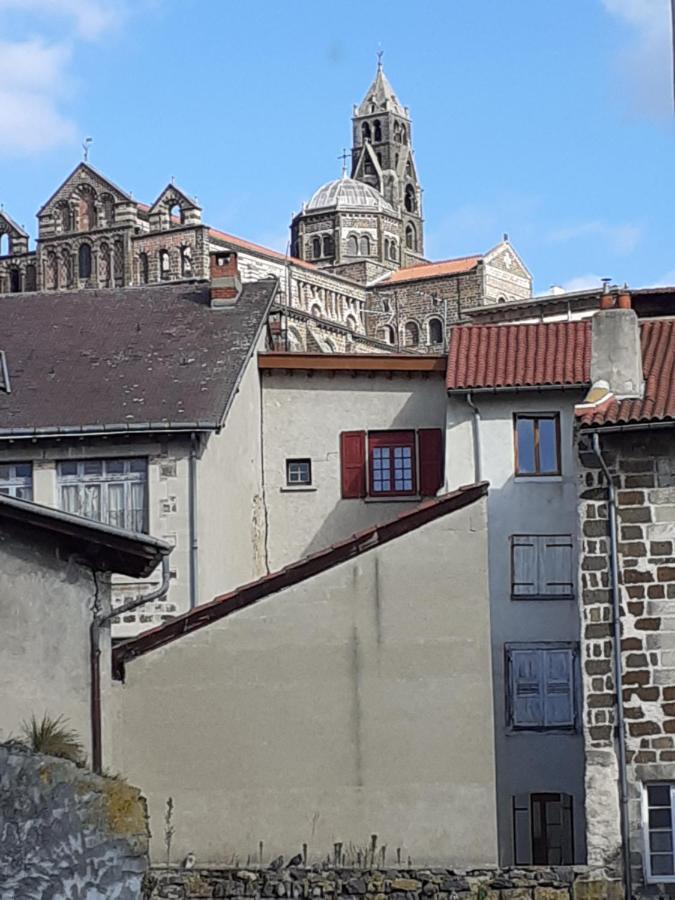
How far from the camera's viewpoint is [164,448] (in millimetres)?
28062

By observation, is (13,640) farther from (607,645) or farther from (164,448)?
(164,448)

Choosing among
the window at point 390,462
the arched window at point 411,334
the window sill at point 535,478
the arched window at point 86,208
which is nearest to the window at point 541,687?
the window sill at point 535,478

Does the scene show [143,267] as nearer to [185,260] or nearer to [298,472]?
[185,260]

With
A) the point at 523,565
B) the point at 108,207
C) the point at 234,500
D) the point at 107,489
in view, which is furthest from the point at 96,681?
the point at 108,207

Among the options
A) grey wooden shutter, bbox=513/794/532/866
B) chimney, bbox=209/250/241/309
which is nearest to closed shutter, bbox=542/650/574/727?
grey wooden shutter, bbox=513/794/532/866

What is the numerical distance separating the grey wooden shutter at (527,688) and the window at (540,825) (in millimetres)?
1192

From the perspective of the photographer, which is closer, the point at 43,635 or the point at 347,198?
the point at 43,635

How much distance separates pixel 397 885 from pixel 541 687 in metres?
6.48

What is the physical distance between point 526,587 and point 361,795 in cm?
705

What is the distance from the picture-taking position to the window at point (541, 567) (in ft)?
86.0

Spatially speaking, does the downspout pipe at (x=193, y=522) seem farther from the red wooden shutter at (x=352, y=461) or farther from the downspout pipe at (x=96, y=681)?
the downspout pipe at (x=96, y=681)

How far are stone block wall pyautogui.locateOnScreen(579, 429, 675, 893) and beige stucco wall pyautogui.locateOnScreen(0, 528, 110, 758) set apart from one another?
589cm

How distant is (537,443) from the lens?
2764 centimetres

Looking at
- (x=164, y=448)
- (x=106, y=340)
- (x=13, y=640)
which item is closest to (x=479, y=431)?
(x=164, y=448)
